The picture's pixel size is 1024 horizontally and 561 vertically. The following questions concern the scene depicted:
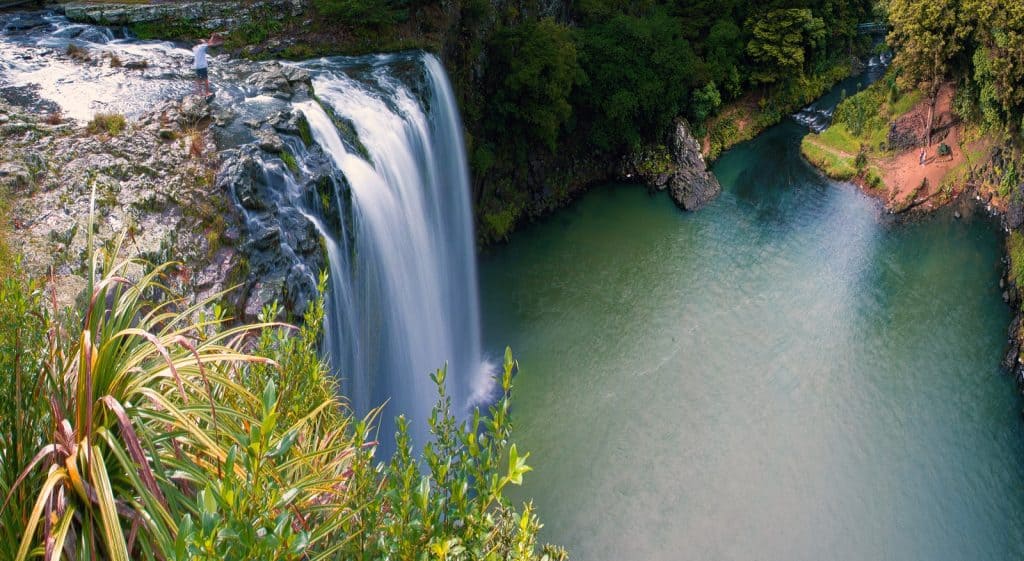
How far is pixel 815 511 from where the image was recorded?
14.3 metres

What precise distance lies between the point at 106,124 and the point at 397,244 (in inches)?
206

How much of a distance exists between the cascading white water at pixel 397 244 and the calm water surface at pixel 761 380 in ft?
8.33

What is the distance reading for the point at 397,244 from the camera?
44.3 ft

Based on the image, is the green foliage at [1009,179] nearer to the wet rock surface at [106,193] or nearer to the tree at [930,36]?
the tree at [930,36]

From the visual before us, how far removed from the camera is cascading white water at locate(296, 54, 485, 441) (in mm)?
11969

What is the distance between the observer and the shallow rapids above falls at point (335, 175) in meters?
10.5

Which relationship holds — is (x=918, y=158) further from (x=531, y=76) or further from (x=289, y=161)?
(x=289, y=161)

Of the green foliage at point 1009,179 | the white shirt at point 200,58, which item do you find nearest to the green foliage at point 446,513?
the white shirt at point 200,58

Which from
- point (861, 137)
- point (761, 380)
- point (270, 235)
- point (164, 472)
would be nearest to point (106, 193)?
point (270, 235)

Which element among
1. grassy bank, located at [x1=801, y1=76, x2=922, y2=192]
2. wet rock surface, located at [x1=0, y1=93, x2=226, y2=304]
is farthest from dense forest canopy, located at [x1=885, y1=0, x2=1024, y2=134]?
wet rock surface, located at [x1=0, y1=93, x2=226, y2=304]

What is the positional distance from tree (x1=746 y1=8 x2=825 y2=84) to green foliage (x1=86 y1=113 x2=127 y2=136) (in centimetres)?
2592

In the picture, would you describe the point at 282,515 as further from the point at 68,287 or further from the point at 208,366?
→ the point at 68,287

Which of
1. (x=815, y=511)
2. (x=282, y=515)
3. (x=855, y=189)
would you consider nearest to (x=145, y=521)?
(x=282, y=515)

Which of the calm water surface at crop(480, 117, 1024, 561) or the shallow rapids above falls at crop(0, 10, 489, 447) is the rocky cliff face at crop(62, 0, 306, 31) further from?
the calm water surface at crop(480, 117, 1024, 561)
